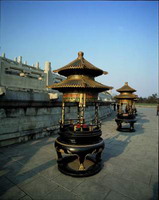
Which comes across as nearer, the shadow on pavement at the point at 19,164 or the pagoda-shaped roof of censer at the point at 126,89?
the shadow on pavement at the point at 19,164

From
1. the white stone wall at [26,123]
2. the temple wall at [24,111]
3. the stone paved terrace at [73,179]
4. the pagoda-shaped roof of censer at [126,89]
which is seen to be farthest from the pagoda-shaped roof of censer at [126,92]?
the stone paved terrace at [73,179]

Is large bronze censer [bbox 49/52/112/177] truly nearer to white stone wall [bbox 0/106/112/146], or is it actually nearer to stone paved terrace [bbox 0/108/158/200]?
stone paved terrace [bbox 0/108/158/200]

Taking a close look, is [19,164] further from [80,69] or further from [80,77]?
[80,69]

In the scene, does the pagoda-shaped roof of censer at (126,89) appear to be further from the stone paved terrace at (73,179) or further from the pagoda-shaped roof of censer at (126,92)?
the stone paved terrace at (73,179)

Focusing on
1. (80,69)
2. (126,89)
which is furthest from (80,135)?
(126,89)

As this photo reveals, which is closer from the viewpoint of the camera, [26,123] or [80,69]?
[80,69]

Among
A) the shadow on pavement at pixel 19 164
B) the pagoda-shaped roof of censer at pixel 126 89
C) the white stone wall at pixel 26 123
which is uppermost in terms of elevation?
the pagoda-shaped roof of censer at pixel 126 89

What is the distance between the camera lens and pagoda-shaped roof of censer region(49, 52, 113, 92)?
12.9ft

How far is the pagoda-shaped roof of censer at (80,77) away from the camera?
3945 millimetres

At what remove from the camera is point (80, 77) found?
4.33 m

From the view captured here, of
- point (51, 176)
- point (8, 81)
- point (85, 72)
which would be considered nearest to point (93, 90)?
point (85, 72)

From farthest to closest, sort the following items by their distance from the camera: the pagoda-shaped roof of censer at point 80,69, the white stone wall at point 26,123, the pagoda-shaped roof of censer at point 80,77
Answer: the white stone wall at point 26,123
the pagoda-shaped roof of censer at point 80,69
the pagoda-shaped roof of censer at point 80,77

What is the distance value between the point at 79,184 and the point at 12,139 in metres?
4.14

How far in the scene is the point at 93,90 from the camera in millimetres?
4223
